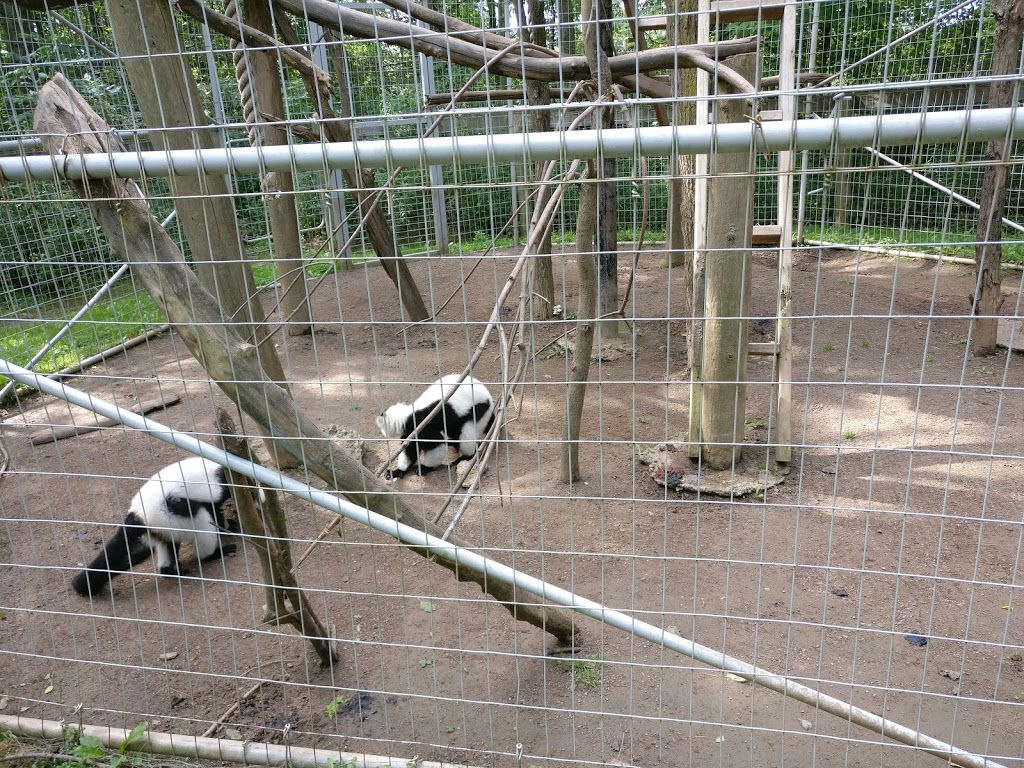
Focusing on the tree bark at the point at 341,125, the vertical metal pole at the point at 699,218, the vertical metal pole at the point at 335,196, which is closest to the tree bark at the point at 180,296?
the vertical metal pole at the point at 335,196

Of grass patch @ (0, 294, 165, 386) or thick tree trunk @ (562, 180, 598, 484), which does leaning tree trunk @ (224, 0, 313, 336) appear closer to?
grass patch @ (0, 294, 165, 386)

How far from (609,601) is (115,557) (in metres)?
2.98

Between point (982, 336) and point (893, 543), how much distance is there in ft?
12.6

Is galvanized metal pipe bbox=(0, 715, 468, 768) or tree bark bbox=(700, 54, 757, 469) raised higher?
tree bark bbox=(700, 54, 757, 469)

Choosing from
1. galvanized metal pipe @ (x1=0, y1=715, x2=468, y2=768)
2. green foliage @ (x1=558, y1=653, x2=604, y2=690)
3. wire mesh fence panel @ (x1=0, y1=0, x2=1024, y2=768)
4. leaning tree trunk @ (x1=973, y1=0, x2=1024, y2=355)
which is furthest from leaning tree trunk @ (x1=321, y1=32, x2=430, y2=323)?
leaning tree trunk @ (x1=973, y1=0, x2=1024, y2=355)

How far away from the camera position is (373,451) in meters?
5.99

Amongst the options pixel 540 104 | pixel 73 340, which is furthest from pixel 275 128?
pixel 73 340

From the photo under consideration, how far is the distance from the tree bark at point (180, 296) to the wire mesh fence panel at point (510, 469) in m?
0.01

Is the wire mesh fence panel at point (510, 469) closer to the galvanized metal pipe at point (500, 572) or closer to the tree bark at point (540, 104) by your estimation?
the galvanized metal pipe at point (500, 572)

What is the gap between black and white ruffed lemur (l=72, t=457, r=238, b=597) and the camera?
4.47m

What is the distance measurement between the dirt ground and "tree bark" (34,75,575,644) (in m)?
0.14

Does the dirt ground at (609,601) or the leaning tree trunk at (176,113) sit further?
the leaning tree trunk at (176,113)

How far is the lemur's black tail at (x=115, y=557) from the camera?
14.3 ft

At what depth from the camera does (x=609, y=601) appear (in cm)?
402
